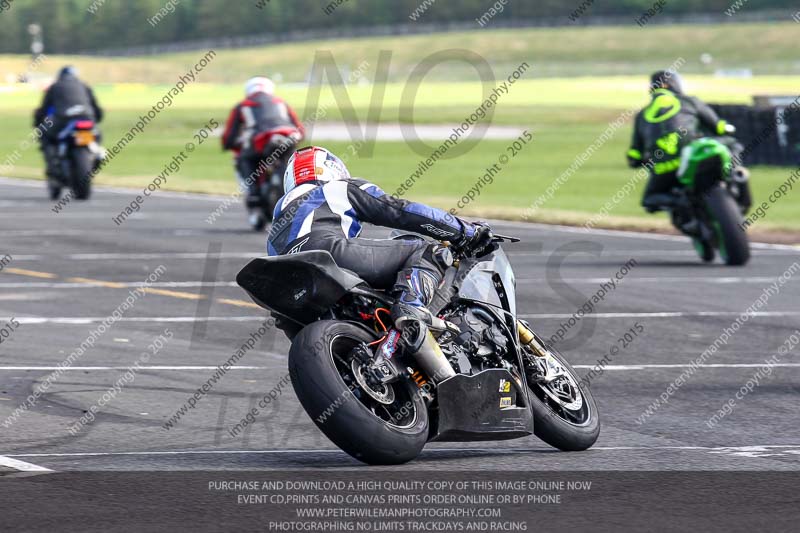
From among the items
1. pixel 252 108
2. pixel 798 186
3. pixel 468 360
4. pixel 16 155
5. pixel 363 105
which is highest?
pixel 468 360

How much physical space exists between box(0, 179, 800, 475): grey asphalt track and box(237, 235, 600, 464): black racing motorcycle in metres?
0.20

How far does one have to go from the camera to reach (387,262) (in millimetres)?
7656

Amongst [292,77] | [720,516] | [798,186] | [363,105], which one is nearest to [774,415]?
[720,516]

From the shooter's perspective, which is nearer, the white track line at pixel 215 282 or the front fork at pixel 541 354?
the front fork at pixel 541 354

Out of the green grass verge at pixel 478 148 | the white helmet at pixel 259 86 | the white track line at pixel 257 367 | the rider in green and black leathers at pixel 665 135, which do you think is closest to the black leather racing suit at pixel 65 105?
the green grass verge at pixel 478 148

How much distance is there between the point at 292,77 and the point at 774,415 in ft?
363

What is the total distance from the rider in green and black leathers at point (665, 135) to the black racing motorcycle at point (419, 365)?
9.72 m

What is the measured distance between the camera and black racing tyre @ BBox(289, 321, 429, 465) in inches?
270

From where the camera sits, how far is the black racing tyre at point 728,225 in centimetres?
1647

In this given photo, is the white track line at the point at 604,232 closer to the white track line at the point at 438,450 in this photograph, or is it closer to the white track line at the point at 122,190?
the white track line at the point at 122,190

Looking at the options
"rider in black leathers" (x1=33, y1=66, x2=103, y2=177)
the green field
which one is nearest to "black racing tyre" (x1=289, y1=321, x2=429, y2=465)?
the green field

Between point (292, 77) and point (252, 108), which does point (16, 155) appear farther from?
point (292, 77)

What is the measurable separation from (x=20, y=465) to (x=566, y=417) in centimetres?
273

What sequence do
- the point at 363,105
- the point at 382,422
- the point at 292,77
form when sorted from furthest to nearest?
the point at 292,77 < the point at 363,105 < the point at 382,422
